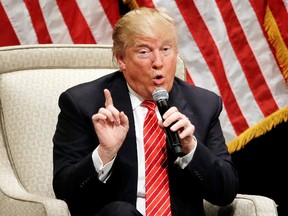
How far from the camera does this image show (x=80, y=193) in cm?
208

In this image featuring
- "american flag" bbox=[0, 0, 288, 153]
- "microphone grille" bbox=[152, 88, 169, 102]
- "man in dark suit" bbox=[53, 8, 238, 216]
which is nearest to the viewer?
"microphone grille" bbox=[152, 88, 169, 102]

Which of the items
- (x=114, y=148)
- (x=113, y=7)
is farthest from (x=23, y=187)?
(x=113, y=7)

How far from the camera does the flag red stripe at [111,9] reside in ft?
9.49

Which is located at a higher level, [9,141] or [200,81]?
[9,141]

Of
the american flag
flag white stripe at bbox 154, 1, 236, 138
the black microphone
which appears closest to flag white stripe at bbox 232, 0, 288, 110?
the american flag

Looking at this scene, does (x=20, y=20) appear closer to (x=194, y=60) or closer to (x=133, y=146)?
(x=194, y=60)

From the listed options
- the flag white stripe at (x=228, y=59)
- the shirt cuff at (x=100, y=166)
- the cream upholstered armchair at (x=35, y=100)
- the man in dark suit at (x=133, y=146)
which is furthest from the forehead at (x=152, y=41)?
the flag white stripe at (x=228, y=59)

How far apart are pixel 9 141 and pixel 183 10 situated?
944mm

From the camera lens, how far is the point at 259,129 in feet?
10.0

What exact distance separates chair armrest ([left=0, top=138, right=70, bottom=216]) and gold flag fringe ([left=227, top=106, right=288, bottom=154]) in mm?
1039

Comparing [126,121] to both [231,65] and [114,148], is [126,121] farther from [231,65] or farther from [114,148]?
[231,65]

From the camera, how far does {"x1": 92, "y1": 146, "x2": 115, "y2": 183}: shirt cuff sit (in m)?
2.02

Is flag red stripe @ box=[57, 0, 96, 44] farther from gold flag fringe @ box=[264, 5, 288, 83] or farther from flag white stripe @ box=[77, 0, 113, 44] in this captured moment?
gold flag fringe @ box=[264, 5, 288, 83]

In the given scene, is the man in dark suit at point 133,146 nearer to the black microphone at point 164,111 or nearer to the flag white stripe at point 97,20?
the black microphone at point 164,111
